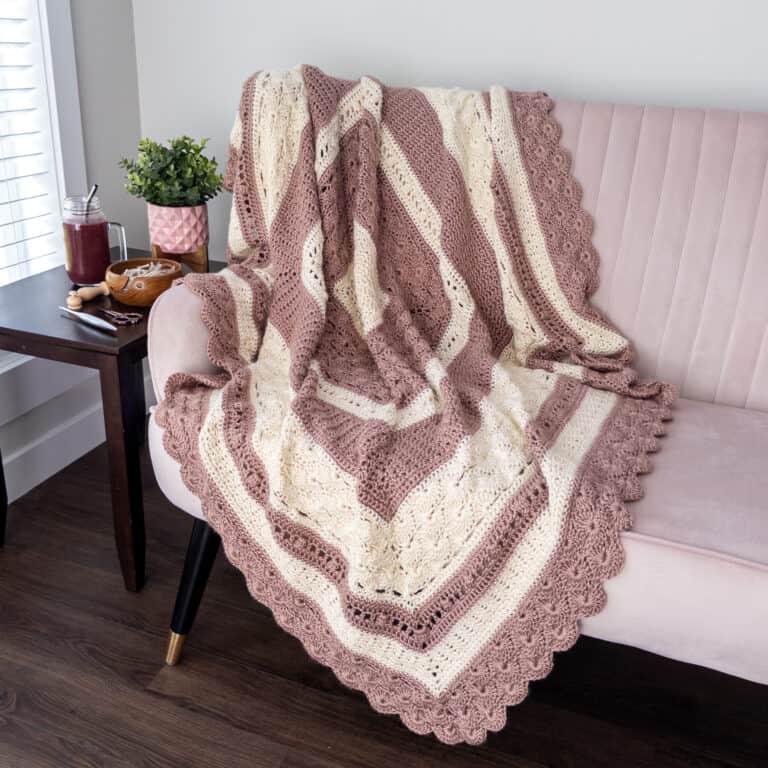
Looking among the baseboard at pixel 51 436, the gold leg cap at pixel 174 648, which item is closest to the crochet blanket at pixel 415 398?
the gold leg cap at pixel 174 648

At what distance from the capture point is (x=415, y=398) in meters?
1.30

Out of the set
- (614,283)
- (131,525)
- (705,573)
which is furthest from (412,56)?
(705,573)

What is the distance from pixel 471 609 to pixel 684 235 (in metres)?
0.76

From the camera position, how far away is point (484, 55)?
5.64ft

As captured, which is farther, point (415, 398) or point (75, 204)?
point (75, 204)

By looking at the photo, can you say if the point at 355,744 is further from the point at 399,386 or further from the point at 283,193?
the point at 283,193

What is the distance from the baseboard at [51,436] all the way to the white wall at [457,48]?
559 millimetres

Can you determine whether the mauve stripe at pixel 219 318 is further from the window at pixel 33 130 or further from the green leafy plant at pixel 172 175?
the window at pixel 33 130

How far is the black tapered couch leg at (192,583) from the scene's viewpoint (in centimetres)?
135

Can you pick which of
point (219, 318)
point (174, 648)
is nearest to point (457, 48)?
point (219, 318)

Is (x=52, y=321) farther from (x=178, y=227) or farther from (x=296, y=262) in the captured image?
(x=296, y=262)

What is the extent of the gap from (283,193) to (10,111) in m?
0.67

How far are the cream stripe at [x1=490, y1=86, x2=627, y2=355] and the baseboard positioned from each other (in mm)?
1116

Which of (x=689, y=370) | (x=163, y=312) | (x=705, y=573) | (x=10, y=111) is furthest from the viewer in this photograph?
(x=10, y=111)
